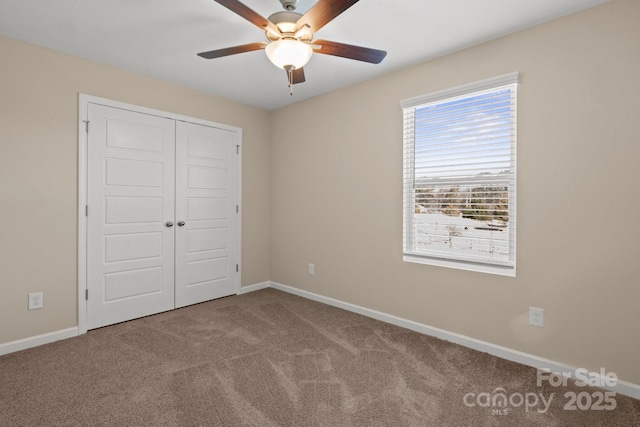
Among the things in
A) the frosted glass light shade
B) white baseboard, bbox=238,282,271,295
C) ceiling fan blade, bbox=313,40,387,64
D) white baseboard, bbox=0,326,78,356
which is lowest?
white baseboard, bbox=0,326,78,356

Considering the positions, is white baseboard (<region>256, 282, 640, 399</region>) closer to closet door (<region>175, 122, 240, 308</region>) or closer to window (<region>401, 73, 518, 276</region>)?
window (<region>401, 73, 518, 276</region>)

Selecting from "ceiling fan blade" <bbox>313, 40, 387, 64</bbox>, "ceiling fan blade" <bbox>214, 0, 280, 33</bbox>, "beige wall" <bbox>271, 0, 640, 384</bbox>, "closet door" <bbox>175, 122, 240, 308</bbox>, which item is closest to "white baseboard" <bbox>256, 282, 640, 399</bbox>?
"beige wall" <bbox>271, 0, 640, 384</bbox>

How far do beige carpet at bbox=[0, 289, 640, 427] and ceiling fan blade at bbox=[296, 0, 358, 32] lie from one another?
2.20 m

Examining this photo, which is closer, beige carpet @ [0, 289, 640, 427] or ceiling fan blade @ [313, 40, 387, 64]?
beige carpet @ [0, 289, 640, 427]

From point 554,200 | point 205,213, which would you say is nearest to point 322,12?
point 554,200

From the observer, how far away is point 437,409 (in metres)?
1.90

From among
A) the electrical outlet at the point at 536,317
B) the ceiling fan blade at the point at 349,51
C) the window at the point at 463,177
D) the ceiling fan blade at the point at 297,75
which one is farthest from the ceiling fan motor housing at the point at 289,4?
the electrical outlet at the point at 536,317

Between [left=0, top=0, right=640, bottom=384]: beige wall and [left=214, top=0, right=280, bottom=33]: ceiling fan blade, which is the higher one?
[left=214, top=0, right=280, bottom=33]: ceiling fan blade

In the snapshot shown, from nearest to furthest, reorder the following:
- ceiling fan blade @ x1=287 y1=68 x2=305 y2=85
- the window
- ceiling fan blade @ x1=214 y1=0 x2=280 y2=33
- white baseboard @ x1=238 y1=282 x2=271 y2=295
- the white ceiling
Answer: ceiling fan blade @ x1=214 y1=0 x2=280 y2=33, the white ceiling, ceiling fan blade @ x1=287 y1=68 x2=305 y2=85, the window, white baseboard @ x1=238 y1=282 x2=271 y2=295

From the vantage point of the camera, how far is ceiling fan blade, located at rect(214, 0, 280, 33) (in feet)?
5.24

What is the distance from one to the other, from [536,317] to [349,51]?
231cm

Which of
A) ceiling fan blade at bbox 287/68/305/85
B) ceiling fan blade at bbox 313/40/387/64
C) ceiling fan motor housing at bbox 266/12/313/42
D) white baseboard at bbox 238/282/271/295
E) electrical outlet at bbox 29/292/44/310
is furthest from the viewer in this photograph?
white baseboard at bbox 238/282/271/295

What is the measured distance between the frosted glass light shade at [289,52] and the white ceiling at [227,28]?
41cm

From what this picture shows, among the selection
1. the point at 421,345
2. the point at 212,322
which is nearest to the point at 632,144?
the point at 421,345
